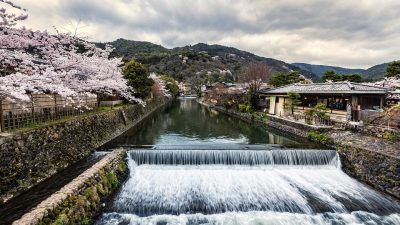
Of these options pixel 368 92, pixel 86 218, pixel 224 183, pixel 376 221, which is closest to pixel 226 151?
pixel 224 183

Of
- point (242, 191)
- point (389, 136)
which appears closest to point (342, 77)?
point (389, 136)

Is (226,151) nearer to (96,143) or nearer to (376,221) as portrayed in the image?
(376,221)

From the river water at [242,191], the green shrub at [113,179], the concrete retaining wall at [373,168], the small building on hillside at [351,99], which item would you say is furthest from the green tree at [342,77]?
the green shrub at [113,179]

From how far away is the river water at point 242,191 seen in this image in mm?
8836

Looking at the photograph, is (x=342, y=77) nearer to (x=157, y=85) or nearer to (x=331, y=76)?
(x=331, y=76)

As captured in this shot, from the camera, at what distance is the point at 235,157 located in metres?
13.6

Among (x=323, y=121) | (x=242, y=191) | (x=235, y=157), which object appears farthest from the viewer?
(x=323, y=121)

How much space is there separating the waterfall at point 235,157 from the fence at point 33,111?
4.47 metres

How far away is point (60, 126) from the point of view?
11.9 m

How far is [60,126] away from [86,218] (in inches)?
239

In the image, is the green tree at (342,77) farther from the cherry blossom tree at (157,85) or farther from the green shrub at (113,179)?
the green shrub at (113,179)

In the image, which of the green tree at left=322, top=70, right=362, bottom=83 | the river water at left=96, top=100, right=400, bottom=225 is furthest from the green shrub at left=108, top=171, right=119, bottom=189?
the green tree at left=322, top=70, right=362, bottom=83

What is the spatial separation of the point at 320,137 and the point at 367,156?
17.4ft

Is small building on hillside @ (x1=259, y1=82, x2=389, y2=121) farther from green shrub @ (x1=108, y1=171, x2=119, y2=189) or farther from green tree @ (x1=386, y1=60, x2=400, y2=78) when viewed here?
green shrub @ (x1=108, y1=171, x2=119, y2=189)
